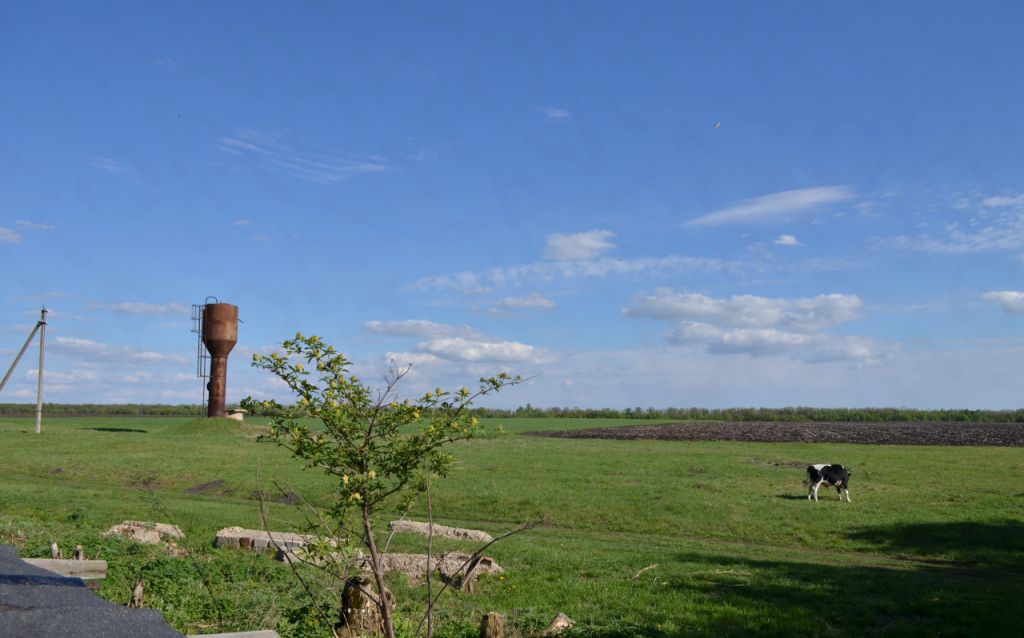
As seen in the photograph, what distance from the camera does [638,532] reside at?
82.5 feet

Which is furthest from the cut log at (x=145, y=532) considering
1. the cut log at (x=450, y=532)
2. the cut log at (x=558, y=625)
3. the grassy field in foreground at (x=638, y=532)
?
the cut log at (x=558, y=625)

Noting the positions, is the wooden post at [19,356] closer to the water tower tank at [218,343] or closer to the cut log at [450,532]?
the water tower tank at [218,343]

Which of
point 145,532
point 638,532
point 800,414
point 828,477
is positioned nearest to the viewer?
point 145,532

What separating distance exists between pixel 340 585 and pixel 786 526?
1603 centimetres

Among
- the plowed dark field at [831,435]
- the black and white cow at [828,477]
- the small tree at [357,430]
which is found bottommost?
the black and white cow at [828,477]

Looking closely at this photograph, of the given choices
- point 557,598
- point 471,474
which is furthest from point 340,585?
point 471,474

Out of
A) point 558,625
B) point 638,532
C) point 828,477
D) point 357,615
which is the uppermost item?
point 828,477

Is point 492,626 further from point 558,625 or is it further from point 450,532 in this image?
point 450,532

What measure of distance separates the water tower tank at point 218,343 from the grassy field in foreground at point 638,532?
51.0 feet

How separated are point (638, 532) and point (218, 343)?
47.6 m

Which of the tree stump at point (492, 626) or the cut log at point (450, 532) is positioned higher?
the tree stump at point (492, 626)

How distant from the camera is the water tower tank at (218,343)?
209 feet

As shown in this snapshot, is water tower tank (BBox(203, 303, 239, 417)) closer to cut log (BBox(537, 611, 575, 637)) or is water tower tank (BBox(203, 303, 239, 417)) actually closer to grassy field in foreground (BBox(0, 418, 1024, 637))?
grassy field in foreground (BBox(0, 418, 1024, 637))

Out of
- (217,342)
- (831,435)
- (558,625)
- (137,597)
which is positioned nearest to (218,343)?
(217,342)
